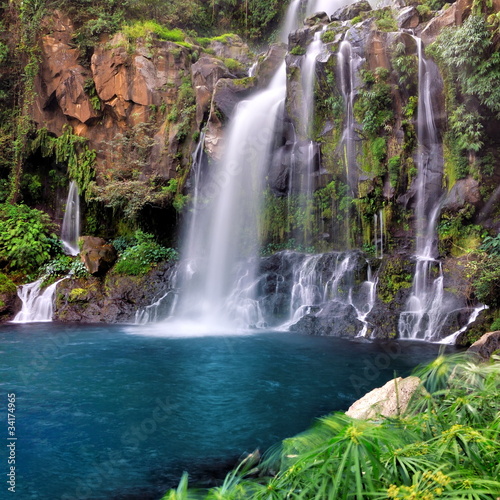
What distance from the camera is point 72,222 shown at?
69.4 feet

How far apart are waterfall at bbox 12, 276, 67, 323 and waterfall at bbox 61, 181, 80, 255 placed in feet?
13.3

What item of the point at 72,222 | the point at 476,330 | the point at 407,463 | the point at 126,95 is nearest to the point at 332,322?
the point at 476,330

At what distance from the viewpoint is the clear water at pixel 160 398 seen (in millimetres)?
5293

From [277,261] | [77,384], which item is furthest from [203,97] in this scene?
[77,384]

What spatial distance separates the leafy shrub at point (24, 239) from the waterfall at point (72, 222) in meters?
0.96

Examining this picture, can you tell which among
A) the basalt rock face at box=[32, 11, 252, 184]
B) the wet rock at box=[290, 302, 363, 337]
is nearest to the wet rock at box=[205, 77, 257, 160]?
the basalt rock face at box=[32, 11, 252, 184]

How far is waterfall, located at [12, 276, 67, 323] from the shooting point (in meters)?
15.7

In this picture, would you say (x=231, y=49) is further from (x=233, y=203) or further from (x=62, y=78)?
(x=233, y=203)

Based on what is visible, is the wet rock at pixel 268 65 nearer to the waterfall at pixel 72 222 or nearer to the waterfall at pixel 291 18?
the waterfall at pixel 291 18

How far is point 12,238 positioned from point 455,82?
58.2 feet

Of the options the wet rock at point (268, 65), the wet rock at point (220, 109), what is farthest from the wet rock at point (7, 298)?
the wet rock at point (268, 65)

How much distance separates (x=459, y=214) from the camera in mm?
14281

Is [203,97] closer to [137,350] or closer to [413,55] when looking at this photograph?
[413,55]

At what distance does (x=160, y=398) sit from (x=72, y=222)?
15619mm
